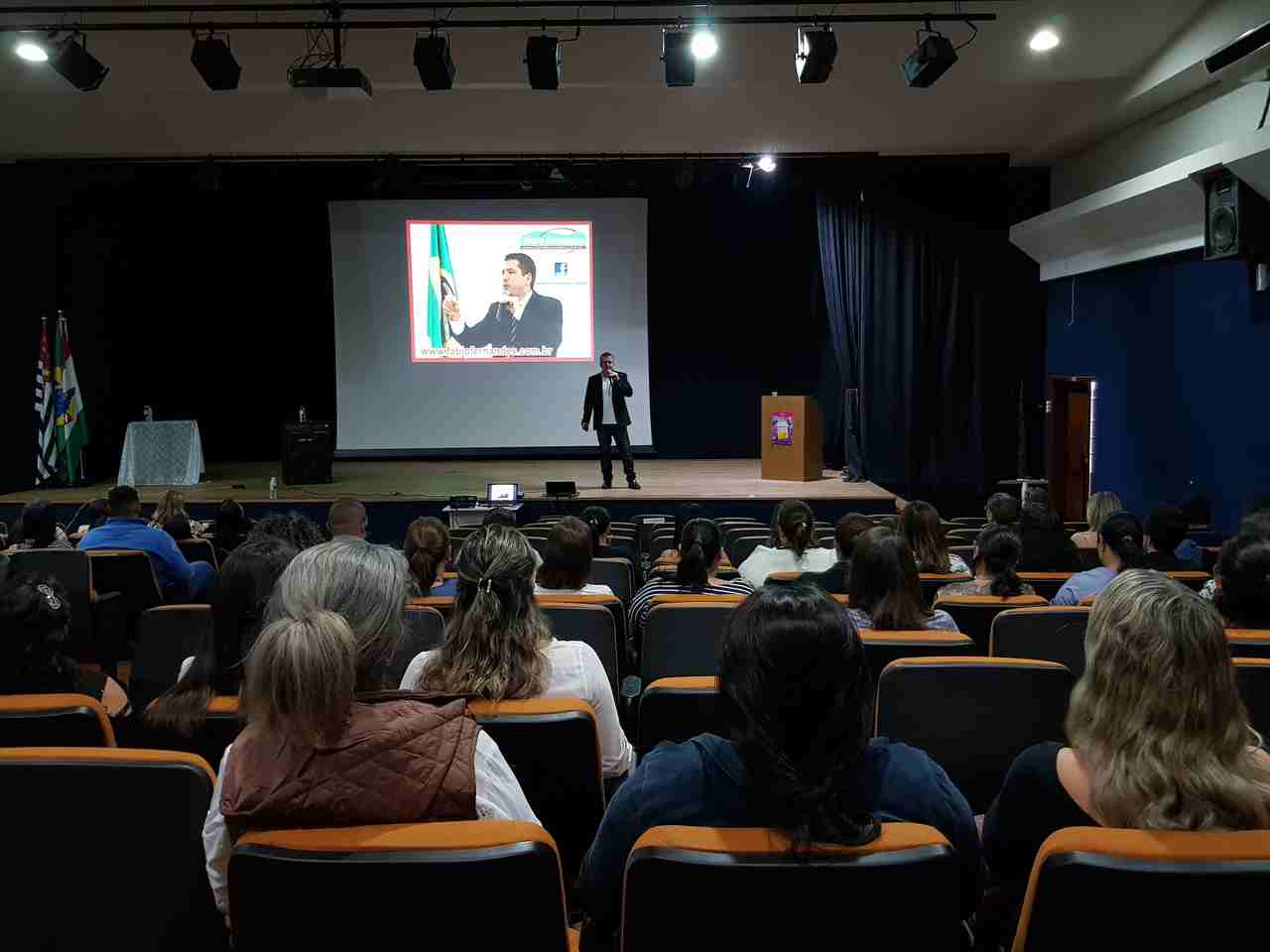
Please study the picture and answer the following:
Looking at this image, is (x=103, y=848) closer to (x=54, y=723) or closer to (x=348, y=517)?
(x=54, y=723)

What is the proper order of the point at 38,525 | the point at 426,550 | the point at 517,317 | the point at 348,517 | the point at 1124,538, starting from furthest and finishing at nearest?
the point at 517,317, the point at 38,525, the point at 348,517, the point at 426,550, the point at 1124,538

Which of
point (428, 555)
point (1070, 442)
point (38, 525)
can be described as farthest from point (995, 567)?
point (1070, 442)

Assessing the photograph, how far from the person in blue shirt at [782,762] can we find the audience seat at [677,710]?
0.82 meters

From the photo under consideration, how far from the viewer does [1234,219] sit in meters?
6.54

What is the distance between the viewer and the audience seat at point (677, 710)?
2.23 meters

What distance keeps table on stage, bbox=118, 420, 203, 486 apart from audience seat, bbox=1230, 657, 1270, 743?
10720 mm

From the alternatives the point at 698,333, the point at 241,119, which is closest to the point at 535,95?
the point at 241,119

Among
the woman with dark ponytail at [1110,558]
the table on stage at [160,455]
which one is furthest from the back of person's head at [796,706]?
the table on stage at [160,455]

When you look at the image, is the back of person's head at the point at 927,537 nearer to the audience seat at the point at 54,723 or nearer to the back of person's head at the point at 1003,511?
the back of person's head at the point at 1003,511

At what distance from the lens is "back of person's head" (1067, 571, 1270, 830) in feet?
4.65

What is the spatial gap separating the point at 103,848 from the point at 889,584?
2.03 m

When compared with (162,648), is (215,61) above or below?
above

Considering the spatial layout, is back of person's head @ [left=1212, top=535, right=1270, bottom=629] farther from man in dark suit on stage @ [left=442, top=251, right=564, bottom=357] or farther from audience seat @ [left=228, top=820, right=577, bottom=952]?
man in dark suit on stage @ [left=442, top=251, right=564, bottom=357]

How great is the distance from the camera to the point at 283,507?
32.0 ft
